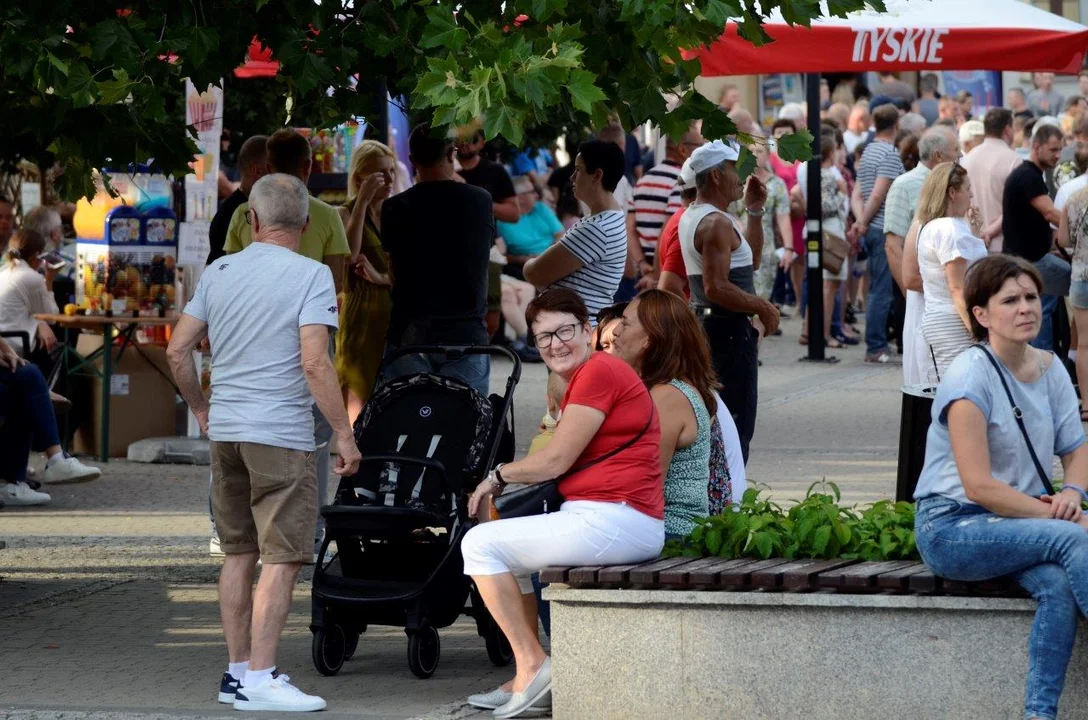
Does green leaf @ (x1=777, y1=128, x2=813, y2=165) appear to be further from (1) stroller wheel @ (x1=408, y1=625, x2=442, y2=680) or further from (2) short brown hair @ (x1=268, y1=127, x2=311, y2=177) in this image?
(2) short brown hair @ (x1=268, y1=127, x2=311, y2=177)

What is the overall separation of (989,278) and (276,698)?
264cm

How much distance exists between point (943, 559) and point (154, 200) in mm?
8363

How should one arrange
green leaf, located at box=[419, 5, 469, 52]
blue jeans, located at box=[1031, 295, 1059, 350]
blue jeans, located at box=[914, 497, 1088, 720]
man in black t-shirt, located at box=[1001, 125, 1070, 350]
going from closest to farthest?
blue jeans, located at box=[914, 497, 1088, 720], green leaf, located at box=[419, 5, 469, 52], man in black t-shirt, located at box=[1001, 125, 1070, 350], blue jeans, located at box=[1031, 295, 1059, 350]

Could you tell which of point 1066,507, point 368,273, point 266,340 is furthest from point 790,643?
point 368,273

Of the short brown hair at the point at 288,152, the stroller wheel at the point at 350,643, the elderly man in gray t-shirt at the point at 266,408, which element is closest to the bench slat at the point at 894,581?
the elderly man in gray t-shirt at the point at 266,408

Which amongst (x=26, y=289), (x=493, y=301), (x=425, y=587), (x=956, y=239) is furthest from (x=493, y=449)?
(x=26, y=289)

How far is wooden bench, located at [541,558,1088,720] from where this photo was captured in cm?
553

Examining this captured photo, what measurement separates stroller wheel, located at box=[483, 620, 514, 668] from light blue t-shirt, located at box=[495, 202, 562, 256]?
10.4m

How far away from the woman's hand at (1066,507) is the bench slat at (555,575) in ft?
4.77

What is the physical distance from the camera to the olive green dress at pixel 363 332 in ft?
30.4

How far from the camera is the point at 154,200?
508 inches

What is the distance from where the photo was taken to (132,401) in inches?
504

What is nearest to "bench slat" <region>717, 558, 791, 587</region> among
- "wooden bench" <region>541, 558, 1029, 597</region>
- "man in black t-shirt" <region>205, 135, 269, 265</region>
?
"wooden bench" <region>541, 558, 1029, 597</region>

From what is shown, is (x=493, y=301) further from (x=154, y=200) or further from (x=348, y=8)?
(x=348, y=8)
